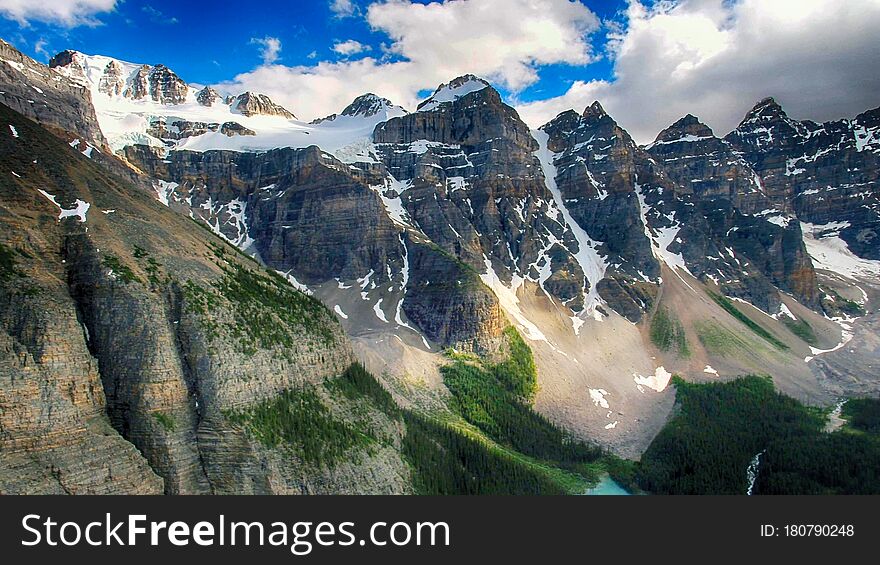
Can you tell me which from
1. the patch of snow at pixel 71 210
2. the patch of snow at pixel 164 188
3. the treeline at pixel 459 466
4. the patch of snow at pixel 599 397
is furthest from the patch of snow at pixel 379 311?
the patch of snow at pixel 71 210

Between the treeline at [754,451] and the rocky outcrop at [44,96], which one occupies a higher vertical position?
the rocky outcrop at [44,96]

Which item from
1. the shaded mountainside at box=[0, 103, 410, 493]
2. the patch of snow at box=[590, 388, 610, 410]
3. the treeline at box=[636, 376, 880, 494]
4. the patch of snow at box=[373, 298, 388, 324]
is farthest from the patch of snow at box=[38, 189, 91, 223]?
the patch of snow at box=[590, 388, 610, 410]

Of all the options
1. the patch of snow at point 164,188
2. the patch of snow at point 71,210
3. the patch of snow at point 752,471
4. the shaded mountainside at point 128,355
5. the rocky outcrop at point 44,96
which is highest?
the rocky outcrop at point 44,96

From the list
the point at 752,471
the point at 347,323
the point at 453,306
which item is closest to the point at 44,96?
the point at 347,323

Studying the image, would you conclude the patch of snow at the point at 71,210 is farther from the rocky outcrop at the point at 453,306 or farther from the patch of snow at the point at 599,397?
the patch of snow at the point at 599,397

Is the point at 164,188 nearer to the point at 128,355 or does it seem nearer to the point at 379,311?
the point at 379,311

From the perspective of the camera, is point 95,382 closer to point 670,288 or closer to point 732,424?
point 732,424
